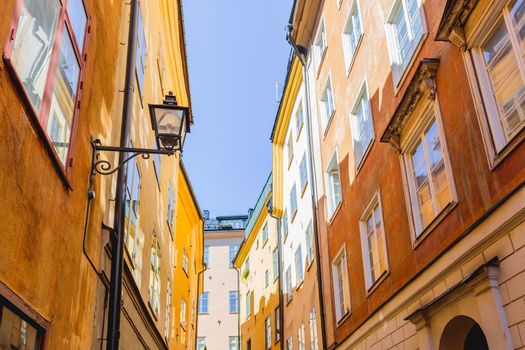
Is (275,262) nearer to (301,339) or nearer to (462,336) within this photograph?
(301,339)

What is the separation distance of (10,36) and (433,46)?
6.56 m

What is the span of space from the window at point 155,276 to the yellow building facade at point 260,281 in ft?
39.3

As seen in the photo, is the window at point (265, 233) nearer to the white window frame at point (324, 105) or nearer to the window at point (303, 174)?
the window at point (303, 174)

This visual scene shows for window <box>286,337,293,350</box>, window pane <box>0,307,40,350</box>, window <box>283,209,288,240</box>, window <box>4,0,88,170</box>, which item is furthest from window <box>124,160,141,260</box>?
window <box>283,209,288,240</box>

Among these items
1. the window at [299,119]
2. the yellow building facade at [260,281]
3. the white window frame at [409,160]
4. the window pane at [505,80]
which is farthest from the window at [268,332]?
the window pane at [505,80]

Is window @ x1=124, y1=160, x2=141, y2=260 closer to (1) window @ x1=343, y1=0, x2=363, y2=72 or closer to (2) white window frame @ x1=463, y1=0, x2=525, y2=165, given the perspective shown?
(2) white window frame @ x1=463, y1=0, x2=525, y2=165

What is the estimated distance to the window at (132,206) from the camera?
981 centimetres

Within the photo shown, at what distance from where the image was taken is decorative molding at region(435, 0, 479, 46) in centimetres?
726

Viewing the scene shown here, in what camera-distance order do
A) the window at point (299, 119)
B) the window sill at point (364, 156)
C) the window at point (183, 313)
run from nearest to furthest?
the window sill at point (364, 156)
the window at point (299, 119)
the window at point (183, 313)

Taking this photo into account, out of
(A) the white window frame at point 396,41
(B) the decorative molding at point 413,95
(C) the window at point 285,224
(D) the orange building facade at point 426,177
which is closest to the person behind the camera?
(D) the orange building facade at point 426,177

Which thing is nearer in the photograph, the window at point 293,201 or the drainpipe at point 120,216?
the drainpipe at point 120,216

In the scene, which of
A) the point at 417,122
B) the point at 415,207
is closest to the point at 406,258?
the point at 415,207

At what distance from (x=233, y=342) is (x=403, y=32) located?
119 ft

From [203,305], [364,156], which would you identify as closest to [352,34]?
[364,156]
